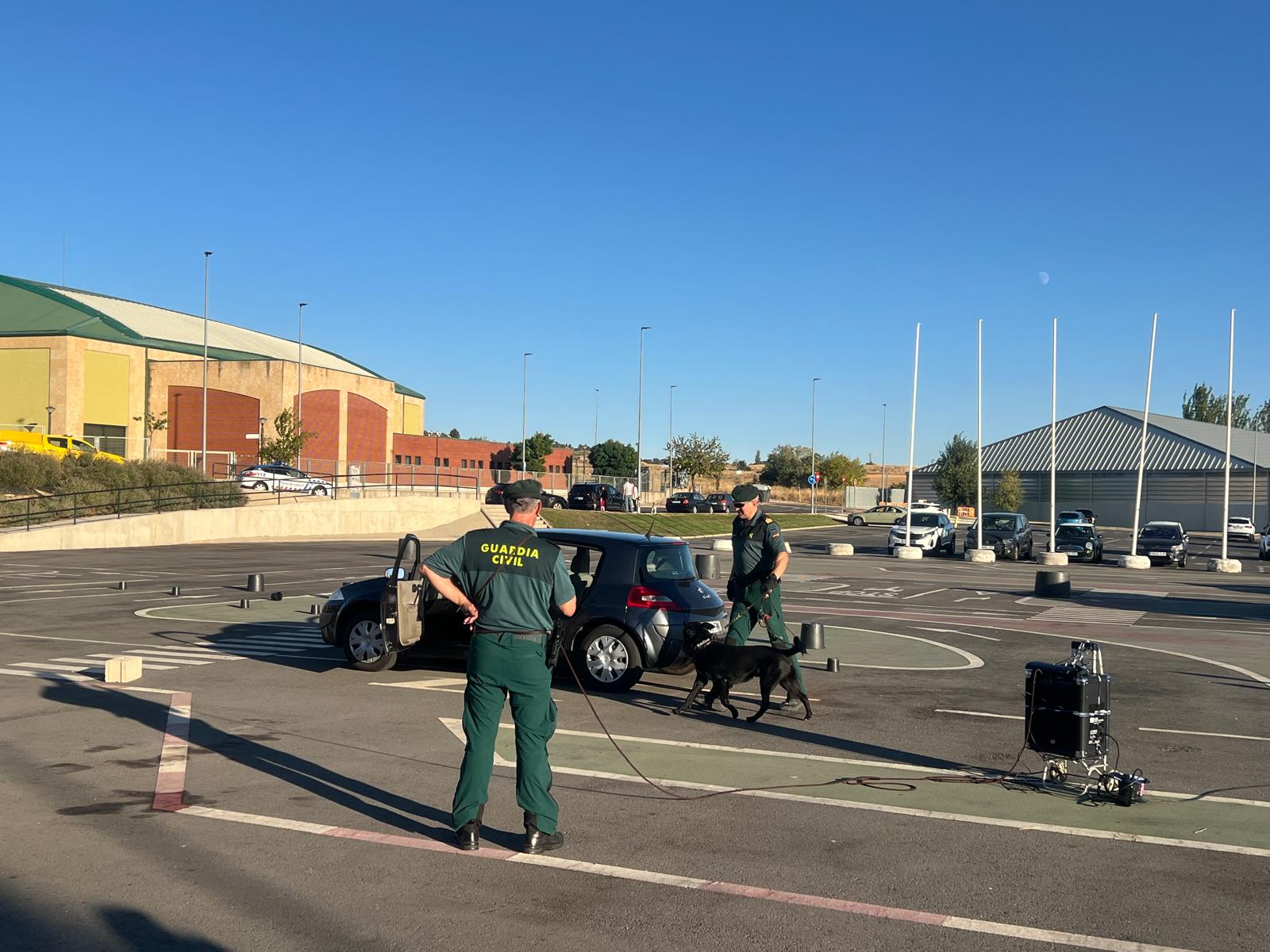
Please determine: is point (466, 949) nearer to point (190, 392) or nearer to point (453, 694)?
point (453, 694)

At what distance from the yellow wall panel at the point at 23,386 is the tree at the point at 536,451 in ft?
130

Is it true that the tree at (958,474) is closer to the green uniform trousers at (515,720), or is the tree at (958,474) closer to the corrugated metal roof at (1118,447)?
the corrugated metal roof at (1118,447)

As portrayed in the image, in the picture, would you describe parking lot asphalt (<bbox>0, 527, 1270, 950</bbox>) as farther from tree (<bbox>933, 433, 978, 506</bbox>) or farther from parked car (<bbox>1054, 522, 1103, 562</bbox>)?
tree (<bbox>933, 433, 978, 506</bbox>)

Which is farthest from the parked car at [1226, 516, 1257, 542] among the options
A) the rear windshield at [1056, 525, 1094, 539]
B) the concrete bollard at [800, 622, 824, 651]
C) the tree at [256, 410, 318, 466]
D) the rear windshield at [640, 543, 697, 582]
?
the rear windshield at [640, 543, 697, 582]

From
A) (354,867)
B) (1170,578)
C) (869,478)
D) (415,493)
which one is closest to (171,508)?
(415,493)

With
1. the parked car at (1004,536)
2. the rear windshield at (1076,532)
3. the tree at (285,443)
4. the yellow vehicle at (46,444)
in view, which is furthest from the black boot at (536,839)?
the tree at (285,443)

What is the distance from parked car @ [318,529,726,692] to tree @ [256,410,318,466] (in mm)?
53691

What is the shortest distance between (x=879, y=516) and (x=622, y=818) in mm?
82452

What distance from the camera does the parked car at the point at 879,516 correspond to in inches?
3066

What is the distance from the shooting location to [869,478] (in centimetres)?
16312

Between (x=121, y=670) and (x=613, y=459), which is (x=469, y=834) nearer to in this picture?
(x=121, y=670)

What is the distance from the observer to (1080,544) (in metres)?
42.7

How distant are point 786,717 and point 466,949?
627cm

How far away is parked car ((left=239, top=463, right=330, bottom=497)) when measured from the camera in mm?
51656
